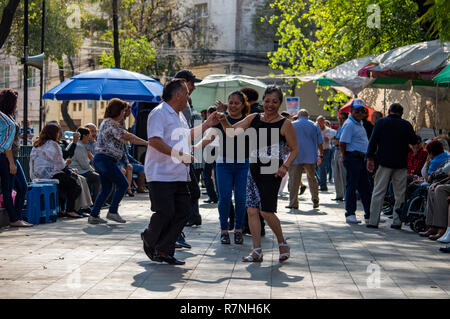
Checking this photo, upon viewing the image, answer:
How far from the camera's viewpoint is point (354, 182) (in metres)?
13.0

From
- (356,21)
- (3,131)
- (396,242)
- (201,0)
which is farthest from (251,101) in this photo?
(201,0)

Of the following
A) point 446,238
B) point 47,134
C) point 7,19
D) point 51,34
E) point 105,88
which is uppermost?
point 51,34

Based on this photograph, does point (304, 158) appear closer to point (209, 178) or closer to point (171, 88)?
point (209, 178)

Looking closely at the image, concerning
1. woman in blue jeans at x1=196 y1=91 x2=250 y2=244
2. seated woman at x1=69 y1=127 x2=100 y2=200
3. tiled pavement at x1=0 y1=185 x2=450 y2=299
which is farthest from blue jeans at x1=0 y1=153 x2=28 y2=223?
woman in blue jeans at x1=196 y1=91 x2=250 y2=244

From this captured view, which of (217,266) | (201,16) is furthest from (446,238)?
(201,16)

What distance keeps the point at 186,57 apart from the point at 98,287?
46125 mm

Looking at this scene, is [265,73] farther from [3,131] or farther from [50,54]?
[3,131]

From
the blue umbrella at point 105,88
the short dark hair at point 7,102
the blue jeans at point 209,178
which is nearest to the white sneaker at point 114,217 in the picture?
the short dark hair at point 7,102

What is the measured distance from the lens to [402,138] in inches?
484

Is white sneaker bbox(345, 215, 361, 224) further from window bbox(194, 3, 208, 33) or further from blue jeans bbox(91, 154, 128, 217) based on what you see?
window bbox(194, 3, 208, 33)

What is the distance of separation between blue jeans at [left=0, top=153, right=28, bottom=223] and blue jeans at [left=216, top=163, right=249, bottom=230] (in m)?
3.27

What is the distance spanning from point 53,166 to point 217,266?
5876mm

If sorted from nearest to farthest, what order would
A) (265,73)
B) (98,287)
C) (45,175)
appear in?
(98,287) → (45,175) → (265,73)

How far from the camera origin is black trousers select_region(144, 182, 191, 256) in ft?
26.6
